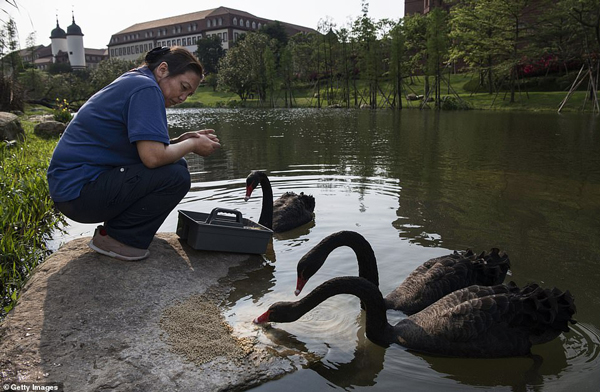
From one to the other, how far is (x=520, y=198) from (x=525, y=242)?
2.29 metres

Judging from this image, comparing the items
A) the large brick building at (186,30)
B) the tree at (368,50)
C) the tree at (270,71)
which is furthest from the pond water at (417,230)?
the large brick building at (186,30)

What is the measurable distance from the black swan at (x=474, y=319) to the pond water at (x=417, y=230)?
10 centimetres

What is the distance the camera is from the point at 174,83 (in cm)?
365

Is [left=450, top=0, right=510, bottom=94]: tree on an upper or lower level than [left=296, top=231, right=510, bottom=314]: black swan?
upper

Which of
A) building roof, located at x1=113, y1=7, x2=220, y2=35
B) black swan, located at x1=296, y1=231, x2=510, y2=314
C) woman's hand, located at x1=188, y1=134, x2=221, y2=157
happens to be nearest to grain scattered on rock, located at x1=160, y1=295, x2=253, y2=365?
black swan, located at x1=296, y1=231, x2=510, y2=314

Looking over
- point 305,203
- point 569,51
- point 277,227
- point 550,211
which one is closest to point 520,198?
point 550,211

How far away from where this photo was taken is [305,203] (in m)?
6.79

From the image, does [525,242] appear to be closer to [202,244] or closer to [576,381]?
[576,381]

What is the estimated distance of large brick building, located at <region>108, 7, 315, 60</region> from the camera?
103 m

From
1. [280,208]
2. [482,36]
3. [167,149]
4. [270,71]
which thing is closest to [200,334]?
[167,149]

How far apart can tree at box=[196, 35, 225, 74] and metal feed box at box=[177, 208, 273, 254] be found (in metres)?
87.7

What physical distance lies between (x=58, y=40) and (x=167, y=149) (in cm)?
12641

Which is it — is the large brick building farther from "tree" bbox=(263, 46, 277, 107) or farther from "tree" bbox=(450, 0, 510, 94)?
"tree" bbox=(450, 0, 510, 94)

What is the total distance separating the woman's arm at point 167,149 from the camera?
3414 millimetres
